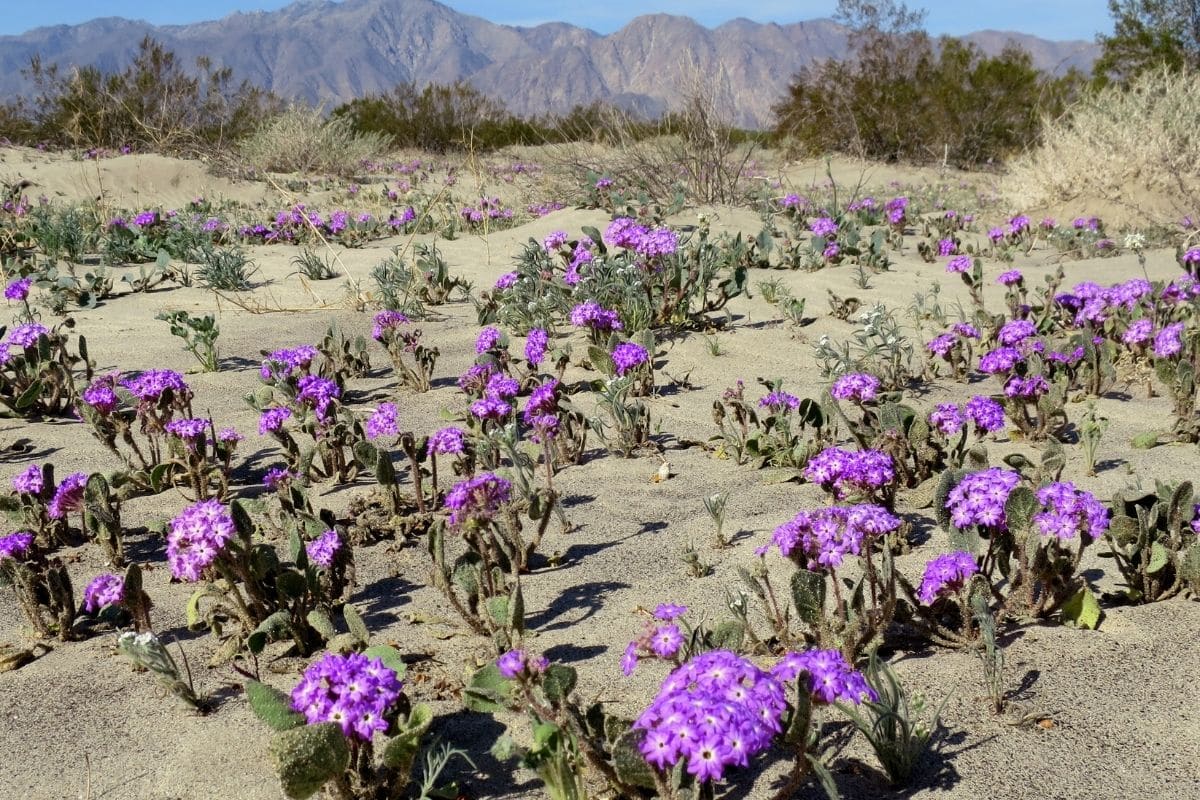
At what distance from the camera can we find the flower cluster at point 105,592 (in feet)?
9.57

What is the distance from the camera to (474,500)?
3.06 m

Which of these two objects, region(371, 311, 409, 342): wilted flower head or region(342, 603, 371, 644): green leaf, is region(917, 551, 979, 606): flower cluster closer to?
region(342, 603, 371, 644): green leaf

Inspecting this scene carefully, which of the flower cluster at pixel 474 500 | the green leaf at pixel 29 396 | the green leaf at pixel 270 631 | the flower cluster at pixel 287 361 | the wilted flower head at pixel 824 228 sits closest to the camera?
the green leaf at pixel 270 631

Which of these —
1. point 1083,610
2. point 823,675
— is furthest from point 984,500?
point 823,675

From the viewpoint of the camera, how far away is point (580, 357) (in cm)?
614

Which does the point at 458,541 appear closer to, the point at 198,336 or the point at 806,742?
the point at 806,742

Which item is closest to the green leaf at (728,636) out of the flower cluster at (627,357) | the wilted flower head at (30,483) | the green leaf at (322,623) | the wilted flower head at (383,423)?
the green leaf at (322,623)

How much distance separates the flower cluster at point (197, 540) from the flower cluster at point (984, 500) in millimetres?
2156

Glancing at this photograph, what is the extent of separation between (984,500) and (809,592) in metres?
0.64

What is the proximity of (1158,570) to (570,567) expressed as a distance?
6.28 ft

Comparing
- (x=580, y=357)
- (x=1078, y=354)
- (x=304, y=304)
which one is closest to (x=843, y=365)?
(x=1078, y=354)

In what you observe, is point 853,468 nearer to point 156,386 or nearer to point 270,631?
point 270,631

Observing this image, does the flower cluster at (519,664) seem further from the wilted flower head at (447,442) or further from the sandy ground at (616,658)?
the wilted flower head at (447,442)

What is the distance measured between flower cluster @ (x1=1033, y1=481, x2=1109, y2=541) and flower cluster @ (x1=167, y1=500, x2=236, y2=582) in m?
2.34
